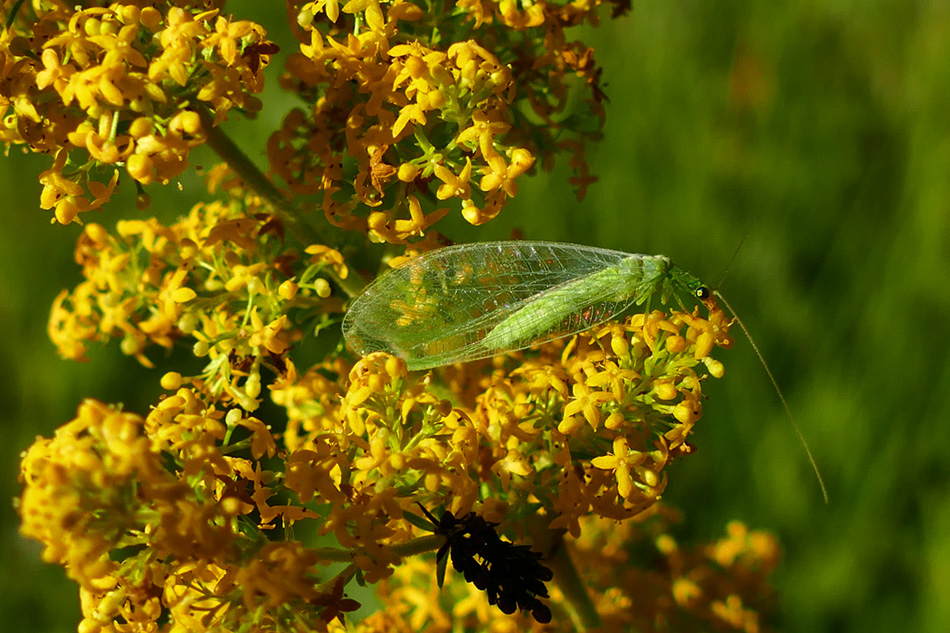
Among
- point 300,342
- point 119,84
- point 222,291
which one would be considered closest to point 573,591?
point 300,342

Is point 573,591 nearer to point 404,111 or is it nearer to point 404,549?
point 404,549

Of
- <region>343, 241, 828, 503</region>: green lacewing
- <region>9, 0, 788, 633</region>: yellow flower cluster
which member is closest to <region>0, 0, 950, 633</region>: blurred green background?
<region>343, 241, 828, 503</region>: green lacewing

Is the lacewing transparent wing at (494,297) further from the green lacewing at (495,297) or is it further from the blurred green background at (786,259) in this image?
the blurred green background at (786,259)

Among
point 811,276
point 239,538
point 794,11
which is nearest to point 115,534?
point 239,538

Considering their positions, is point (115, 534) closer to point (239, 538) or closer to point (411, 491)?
point (239, 538)

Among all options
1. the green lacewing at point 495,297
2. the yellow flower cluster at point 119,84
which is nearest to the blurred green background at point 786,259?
the green lacewing at point 495,297

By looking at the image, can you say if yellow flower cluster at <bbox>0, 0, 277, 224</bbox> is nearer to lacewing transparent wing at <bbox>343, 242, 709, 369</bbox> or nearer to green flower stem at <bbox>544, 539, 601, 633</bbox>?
lacewing transparent wing at <bbox>343, 242, 709, 369</bbox>
